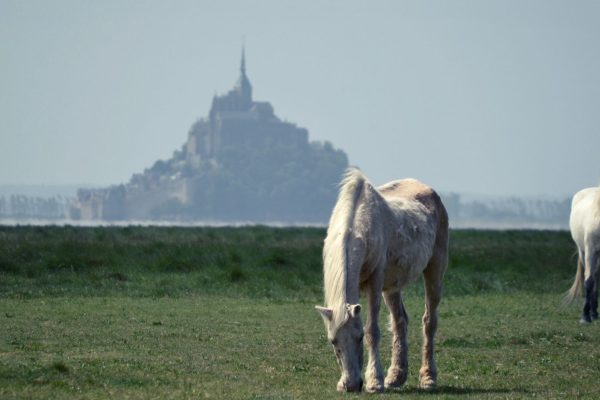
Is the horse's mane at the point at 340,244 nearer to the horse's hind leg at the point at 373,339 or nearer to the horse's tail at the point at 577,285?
the horse's hind leg at the point at 373,339

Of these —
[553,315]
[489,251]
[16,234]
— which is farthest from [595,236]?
[16,234]

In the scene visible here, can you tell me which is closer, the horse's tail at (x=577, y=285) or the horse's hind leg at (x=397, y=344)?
the horse's hind leg at (x=397, y=344)

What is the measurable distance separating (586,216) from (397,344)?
35.1 ft

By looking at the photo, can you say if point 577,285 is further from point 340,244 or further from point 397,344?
point 340,244

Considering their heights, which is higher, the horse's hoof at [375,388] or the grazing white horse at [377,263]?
the grazing white horse at [377,263]

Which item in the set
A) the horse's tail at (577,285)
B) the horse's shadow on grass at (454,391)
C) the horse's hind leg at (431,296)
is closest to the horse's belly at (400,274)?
the horse's hind leg at (431,296)

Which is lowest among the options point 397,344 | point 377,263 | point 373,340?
point 397,344

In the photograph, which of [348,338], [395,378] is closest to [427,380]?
[395,378]

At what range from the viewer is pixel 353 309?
12.6 metres

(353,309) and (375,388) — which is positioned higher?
(353,309)

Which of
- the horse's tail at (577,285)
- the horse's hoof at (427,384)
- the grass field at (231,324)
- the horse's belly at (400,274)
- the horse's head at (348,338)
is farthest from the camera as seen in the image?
the horse's tail at (577,285)

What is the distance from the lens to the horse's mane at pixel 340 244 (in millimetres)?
12734

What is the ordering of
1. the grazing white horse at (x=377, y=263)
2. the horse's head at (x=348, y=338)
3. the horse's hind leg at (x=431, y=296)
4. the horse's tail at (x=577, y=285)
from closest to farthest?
the horse's head at (x=348, y=338), the grazing white horse at (x=377, y=263), the horse's hind leg at (x=431, y=296), the horse's tail at (x=577, y=285)

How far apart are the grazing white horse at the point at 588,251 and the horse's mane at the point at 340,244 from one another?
1077cm
